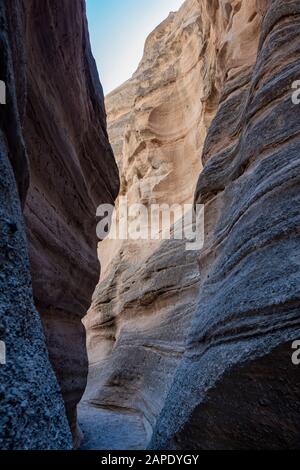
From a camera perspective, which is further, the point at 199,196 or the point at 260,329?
the point at 199,196

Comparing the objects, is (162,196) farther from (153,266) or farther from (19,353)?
(19,353)

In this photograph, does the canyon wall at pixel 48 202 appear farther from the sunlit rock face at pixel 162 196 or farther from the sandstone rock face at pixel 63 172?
the sunlit rock face at pixel 162 196

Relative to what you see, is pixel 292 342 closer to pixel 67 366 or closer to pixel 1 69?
pixel 1 69

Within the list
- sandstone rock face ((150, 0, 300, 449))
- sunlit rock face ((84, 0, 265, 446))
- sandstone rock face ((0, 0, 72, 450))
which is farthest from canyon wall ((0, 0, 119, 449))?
sunlit rock face ((84, 0, 265, 446))

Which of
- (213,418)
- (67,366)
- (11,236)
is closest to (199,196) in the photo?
(67,366)

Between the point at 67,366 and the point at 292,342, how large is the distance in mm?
3979

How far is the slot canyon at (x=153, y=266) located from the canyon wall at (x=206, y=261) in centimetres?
2

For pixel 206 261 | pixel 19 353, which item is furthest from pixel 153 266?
pixel 19 353

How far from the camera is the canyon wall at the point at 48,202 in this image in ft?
5.24

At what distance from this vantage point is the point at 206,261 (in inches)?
202

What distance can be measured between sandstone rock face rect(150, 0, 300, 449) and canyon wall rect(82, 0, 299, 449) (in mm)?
14

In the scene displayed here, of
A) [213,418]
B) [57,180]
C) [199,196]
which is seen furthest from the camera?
[199,196]

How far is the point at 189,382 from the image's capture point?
321 cm

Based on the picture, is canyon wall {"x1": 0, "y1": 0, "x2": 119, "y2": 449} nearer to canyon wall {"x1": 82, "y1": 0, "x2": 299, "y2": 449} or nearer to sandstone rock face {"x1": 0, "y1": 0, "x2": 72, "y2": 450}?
sandstone rock face {"x1": 0, "y1": 0, "x2": 72, "y2": 450}
